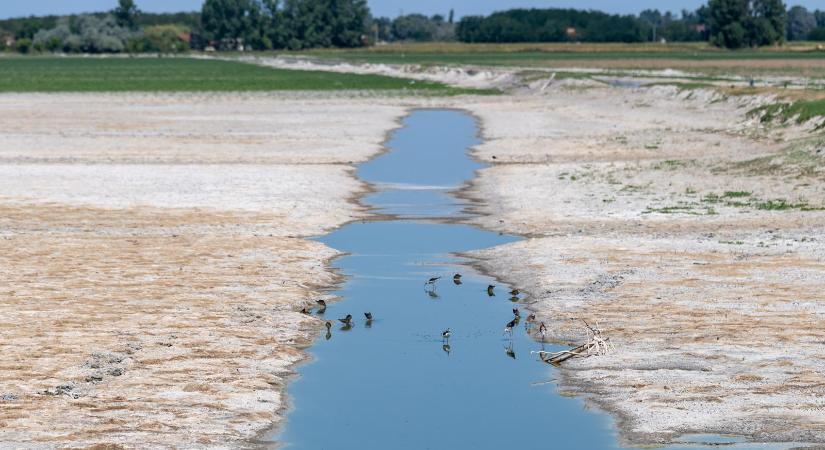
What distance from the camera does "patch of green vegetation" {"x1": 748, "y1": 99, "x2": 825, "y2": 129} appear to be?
44.2 m

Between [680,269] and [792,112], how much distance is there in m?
28.4

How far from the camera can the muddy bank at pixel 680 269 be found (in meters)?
13.1

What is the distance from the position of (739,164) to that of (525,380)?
23.1m

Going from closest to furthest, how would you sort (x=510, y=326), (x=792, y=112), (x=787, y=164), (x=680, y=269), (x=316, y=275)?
(x=510, y=326) → (x=680, y=269) → (x=316, y=275) → (x=787, y=164) → (x=792, y=112)

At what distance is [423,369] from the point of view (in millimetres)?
15031

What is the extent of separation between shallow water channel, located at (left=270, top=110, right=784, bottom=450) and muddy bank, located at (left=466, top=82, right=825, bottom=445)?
0.50 m

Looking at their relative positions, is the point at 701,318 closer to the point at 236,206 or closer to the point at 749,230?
the point at 749,230

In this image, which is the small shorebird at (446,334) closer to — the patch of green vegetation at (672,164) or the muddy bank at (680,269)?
the muddy bank at (680,269)

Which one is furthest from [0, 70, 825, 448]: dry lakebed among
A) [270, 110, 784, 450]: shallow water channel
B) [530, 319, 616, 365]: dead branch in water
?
[270, 110, 784, 450]: shallow water channel

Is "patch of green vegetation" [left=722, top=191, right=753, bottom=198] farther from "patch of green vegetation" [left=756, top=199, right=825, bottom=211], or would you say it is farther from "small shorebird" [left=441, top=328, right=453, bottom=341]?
"small shorebird" [left=441, top=328, right=453, bottom=341]

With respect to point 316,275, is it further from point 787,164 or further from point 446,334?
point 787,164

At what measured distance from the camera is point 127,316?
54.4ft

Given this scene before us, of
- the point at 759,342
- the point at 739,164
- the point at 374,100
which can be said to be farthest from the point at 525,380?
the point at 374,100

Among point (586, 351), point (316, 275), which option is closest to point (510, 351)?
point (586, 351)
